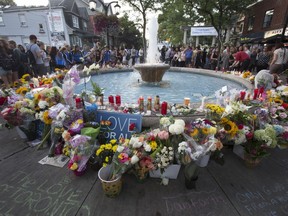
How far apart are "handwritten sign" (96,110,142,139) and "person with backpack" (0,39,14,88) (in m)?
5.39

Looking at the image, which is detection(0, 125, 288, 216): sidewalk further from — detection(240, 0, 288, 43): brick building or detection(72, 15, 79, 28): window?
detection(72, 15, 79, 28): window

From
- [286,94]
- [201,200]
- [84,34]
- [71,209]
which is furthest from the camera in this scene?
[84,34]

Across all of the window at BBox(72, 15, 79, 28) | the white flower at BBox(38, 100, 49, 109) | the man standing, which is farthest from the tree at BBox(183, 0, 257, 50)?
the window at BBox(72, 15, 79, 28)

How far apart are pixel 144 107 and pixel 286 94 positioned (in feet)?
10.6

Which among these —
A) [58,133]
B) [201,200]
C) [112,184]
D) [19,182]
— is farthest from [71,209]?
[201,200]

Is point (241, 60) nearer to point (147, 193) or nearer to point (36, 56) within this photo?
point (147, 193)

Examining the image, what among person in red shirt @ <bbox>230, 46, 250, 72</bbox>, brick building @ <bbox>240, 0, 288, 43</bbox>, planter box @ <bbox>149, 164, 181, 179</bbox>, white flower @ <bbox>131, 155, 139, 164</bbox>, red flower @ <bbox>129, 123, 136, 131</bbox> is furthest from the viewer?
brick building @ <bbox>240, 0, 288, 43</bbox>

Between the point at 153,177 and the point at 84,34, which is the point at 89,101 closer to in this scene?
the point at 153,177

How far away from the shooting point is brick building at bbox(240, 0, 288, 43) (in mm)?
19609

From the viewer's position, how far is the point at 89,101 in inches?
137

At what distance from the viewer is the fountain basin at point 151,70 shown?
6.29m

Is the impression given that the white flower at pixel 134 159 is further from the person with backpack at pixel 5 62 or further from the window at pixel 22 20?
the window at pixel 22 20

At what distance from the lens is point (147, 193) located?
2.34 m

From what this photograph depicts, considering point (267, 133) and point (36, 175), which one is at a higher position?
point (267, 133)
